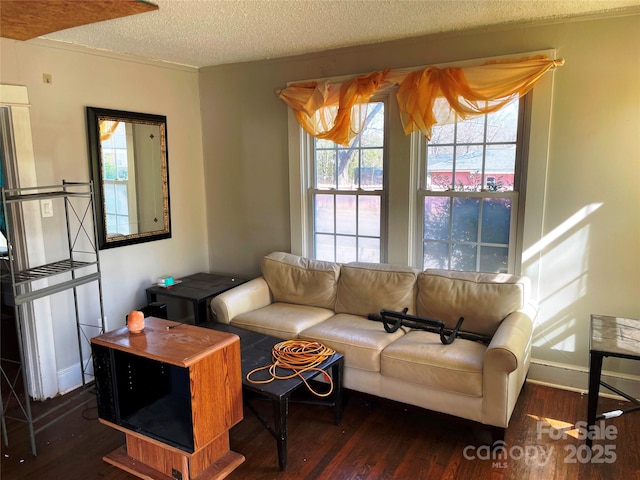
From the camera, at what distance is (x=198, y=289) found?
3781 mm

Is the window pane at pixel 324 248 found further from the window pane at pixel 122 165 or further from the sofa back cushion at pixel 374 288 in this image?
the window pane at pixel 122 165

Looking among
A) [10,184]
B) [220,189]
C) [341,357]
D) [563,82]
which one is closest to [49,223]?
[10,184]

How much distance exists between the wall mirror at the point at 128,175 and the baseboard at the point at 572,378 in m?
3.06

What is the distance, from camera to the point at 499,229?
10.7 feet

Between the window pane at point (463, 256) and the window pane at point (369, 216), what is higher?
the window pane at point (369, 216)

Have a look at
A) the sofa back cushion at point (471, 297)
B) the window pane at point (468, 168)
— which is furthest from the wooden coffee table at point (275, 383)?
the window pane at point (468, 168)

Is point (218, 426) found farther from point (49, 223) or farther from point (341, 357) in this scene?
point (49, 223)

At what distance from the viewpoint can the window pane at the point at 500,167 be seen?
317 centimetres

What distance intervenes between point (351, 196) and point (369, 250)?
453 mm

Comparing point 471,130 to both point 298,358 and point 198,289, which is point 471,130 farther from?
point 198,289

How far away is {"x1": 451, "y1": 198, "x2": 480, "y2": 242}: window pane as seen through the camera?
10.9 ft

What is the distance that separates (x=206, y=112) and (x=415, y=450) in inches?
127

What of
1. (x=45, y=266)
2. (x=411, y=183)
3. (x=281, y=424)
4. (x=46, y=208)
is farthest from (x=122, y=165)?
(x=281, y=424)

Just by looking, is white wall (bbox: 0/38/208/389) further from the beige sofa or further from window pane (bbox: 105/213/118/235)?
the beige sofa
